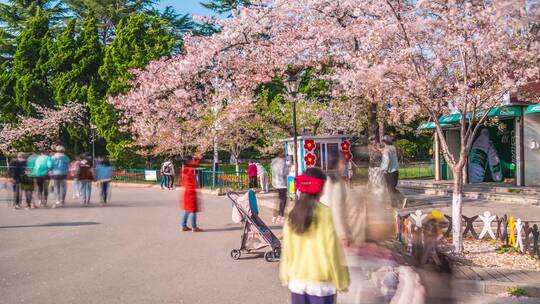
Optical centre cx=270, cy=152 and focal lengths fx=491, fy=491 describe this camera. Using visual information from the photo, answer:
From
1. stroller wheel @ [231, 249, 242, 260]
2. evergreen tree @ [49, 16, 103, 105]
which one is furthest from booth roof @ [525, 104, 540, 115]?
evergreen tree @ [49, 16, 103, 105]

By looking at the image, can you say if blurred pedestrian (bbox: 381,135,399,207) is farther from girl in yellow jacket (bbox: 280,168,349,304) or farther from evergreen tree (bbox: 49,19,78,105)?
evergreen tree (bbox: 49,19,78,105)

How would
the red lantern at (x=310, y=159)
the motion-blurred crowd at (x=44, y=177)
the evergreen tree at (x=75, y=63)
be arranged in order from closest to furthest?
the motion-blurred crowd at (x=44, y=177), the red lantern at (x=310, y=159), the evergreen tree at (x=75, y=63)

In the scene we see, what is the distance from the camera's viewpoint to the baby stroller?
8617mm

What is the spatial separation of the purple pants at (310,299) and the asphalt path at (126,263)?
2.42 meters

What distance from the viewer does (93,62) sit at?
38.3 metres

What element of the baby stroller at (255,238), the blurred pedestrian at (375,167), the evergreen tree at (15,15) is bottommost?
the baby stroller at (255,238)

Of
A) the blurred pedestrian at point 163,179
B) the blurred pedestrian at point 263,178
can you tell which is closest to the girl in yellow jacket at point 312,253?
the blurred pedestrian at point 263,178

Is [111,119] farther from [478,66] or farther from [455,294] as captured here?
[455,294]

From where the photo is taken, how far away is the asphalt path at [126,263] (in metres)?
6.66

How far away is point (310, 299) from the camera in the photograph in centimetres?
400

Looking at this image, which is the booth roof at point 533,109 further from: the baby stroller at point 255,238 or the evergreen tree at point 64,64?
the evergreen tree at point 64,64

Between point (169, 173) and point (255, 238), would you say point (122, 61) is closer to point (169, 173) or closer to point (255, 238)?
point (169, 173)

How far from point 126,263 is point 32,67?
120 feet

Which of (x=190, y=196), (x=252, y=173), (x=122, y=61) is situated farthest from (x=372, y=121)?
(x=122, y=61)
